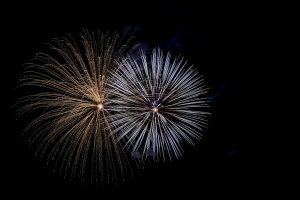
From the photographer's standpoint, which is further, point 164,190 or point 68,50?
point 164,190

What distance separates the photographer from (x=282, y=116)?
9250 millimetres

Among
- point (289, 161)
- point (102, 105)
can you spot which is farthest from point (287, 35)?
point (102, 105)

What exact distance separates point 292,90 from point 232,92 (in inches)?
94.1

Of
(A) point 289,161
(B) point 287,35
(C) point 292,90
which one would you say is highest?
(B) point 287,35

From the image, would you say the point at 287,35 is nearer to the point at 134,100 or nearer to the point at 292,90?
the point at 292,90

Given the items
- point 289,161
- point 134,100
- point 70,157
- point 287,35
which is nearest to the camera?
point 134,100

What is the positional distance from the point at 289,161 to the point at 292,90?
2.89 meters

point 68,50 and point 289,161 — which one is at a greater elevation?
point 68,50

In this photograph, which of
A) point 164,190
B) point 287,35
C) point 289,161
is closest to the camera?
point 287,35

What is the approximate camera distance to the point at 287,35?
28.2ft

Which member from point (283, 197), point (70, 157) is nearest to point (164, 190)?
point (283, 197)

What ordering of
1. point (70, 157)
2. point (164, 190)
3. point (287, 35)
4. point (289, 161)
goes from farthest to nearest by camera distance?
point (164, 190), point (289, 161), point (287, 35), point (70, 157)

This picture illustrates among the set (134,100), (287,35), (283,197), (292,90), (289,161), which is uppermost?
(287,35)

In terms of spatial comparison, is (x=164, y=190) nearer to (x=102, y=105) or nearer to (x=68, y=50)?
(x=102, y=105)
